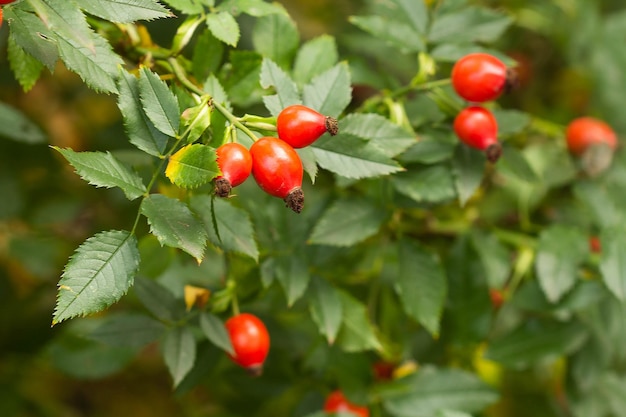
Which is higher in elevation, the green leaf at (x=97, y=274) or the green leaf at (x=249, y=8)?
the green leaf at (x=249, y=8)

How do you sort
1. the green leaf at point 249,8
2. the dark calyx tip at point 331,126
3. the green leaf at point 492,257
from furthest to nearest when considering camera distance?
the green leaf at point 492,257, the green leaf at point 249,8, the dark calyx tip at point 331,126

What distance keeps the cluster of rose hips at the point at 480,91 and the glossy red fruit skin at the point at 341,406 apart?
0.52m

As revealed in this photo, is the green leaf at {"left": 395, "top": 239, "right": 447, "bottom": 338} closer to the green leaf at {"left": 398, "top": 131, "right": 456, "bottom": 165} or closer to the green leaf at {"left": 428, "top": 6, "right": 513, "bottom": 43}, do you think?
the green leaf at {"left": 398, "top": 131, "right": 456, "bottom": 165}

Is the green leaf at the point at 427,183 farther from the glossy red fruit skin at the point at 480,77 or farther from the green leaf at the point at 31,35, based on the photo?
the green leaf at the point at 31,35

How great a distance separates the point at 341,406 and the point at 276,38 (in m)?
0.68

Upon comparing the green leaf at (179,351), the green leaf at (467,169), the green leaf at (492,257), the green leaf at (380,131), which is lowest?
the green leaf at (492,257)

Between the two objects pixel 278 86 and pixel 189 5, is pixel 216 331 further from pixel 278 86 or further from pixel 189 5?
pixel 189 5

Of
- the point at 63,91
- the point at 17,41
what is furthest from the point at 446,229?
the point at 63,91

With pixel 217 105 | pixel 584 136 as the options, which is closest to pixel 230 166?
pixel 217 105

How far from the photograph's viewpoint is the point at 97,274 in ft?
2.52

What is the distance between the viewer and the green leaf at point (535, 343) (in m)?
1.38

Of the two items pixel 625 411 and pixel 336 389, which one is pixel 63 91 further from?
pixel 625 411

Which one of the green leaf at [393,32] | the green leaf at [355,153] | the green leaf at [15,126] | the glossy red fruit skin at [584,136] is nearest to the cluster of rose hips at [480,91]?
the green leaf at [393,32]

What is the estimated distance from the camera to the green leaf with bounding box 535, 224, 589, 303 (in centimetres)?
126
